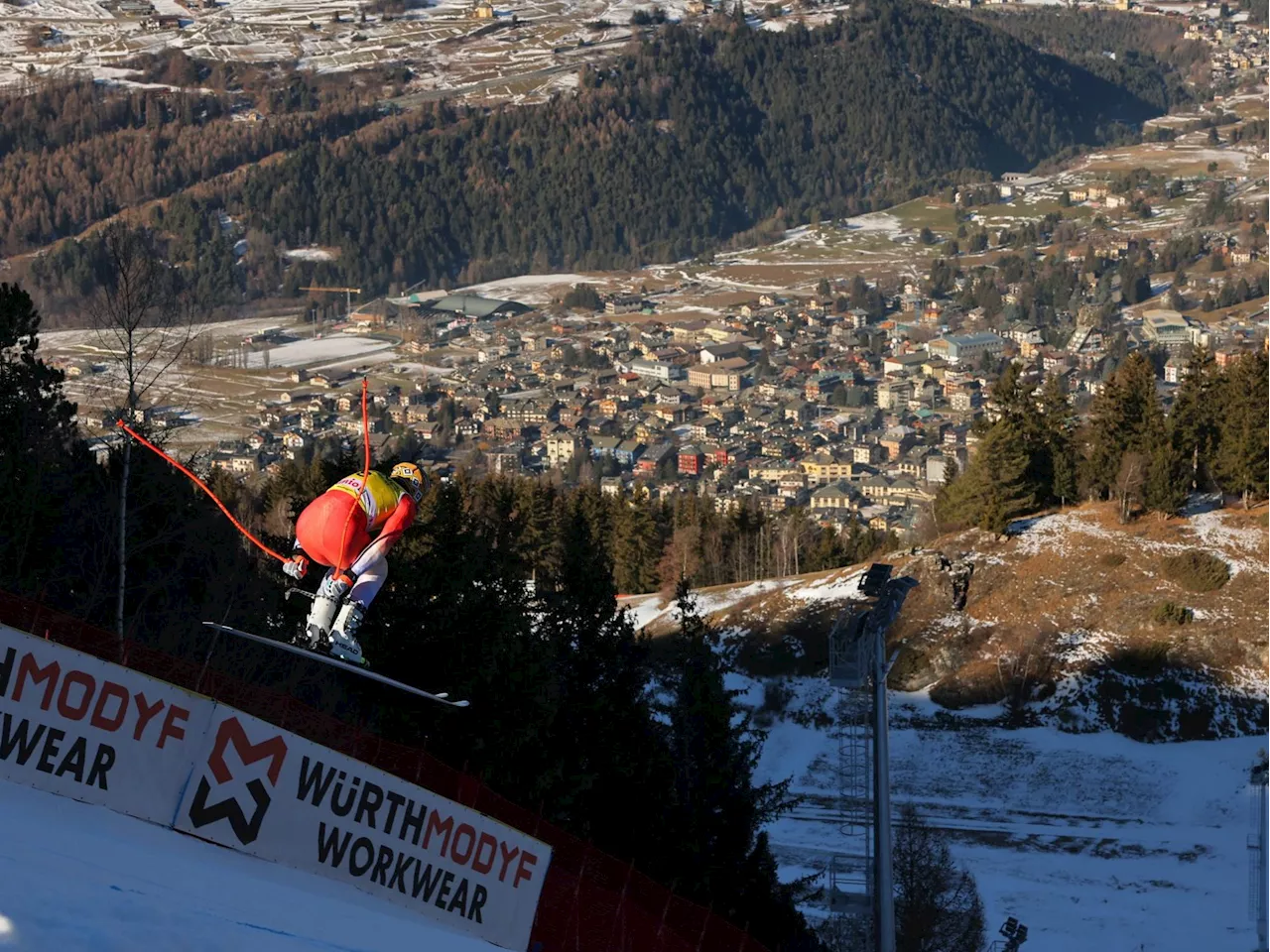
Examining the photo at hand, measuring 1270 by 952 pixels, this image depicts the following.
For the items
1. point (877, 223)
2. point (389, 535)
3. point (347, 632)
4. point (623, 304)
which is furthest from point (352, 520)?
point (877, 223)

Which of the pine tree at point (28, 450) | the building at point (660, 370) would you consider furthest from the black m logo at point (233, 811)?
the building at point (660, 370)

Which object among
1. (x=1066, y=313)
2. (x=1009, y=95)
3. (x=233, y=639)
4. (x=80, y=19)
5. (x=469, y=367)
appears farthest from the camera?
(x=1009, y=95)

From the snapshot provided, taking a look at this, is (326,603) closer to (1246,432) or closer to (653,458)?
(1246,432)

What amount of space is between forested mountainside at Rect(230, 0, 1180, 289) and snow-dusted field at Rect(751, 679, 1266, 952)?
381ft

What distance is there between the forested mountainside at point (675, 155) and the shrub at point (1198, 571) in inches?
4462

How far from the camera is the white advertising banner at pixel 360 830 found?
31.8 feet

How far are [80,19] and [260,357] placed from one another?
83925mm

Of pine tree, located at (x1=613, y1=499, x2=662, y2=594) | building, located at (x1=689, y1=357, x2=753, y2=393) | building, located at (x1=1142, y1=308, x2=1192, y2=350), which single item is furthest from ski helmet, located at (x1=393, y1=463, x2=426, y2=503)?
building, located at (x1=1142, y1=308, x2=1192, y2=350)

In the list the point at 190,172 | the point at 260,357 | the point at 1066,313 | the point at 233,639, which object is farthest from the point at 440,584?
the point at 190,172

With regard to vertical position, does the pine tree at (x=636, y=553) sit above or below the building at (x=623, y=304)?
below

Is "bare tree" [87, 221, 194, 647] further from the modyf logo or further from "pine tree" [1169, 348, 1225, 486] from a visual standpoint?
"pine tree" [1169, 348, 1225, 486]

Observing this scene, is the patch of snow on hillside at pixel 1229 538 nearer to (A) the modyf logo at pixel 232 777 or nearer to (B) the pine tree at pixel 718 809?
(B) the pine tree at pixel 718 809

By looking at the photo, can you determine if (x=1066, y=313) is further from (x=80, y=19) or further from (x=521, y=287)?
(x=80, y=19)

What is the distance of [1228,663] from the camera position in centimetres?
2853
